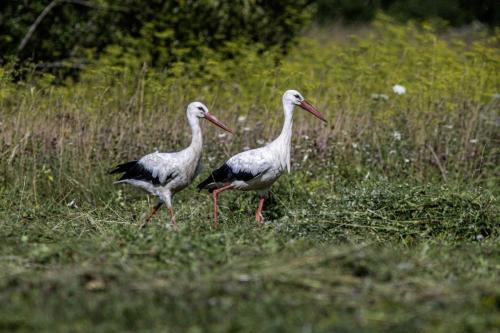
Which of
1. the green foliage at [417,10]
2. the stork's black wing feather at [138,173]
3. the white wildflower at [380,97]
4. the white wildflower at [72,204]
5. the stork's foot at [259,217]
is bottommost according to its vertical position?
the green foliage at [417,10]

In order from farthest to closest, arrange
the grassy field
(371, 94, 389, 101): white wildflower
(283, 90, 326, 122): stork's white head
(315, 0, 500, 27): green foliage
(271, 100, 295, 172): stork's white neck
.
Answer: (315, 0, 500, 27): green foliage < (371, 94, 389, 101): white wildflower < (283, 90, 326, 122): stork's white head < (271, 100, 295, 172): stork's white neck < the grassy field

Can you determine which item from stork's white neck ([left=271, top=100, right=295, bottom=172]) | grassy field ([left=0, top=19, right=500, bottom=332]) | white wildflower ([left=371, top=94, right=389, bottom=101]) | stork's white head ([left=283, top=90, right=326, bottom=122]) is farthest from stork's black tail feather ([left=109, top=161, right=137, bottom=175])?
white wildflower ([left=371, top=94, right=389, bottom=101])

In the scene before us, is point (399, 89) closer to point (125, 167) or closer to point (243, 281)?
point (125, 167)

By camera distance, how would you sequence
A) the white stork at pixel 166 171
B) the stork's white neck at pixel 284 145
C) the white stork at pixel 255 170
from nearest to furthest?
the white stork at pixel 166 171
the white stork at pixel 255 170
the stork's white neck at pixel 284 145

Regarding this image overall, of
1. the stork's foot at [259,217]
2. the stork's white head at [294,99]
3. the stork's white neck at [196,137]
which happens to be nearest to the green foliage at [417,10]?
the stork's white head at [294,99]

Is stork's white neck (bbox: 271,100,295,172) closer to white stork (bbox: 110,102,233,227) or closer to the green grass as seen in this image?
white stork (bbox: 110,102,233,227)

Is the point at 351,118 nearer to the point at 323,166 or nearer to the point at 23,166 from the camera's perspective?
the point at 323,166

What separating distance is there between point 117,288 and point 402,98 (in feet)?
21.7

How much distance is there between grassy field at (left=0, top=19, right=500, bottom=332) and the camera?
4.22 metres

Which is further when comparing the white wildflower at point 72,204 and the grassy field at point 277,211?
the white wildflower at point 72,204

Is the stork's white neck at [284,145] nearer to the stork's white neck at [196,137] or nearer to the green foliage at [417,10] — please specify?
the stork's white neck at [196,137]

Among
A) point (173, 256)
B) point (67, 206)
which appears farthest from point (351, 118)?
point (173, 256)

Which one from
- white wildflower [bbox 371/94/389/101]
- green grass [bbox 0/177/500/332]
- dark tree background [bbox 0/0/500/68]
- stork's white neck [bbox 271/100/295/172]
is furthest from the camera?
dark tree background [bbox 0/0/500/68]

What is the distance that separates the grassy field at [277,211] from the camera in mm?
4223
